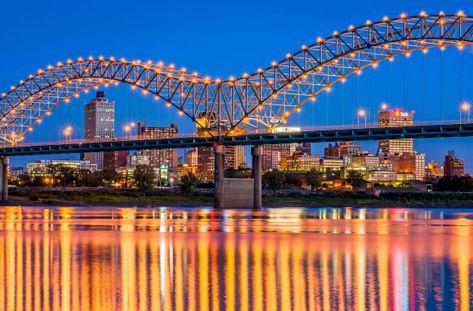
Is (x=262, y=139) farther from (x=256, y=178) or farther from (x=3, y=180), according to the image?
(x=3, y=180)

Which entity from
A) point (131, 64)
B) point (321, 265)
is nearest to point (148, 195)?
point (131, 64)

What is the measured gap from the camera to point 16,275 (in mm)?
30891

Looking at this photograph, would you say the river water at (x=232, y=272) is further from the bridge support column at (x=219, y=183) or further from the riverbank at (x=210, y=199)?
the riverbank at (x=210, y=199)

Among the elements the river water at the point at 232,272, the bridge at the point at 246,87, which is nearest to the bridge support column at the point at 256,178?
the bridge at the point at 246,87

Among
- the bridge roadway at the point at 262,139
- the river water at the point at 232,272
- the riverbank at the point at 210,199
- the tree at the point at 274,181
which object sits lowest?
the riverbank at the point at 210,199

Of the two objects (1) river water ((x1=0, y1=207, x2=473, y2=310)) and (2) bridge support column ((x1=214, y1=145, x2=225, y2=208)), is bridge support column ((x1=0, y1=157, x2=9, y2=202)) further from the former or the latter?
(1) river water ((x1=0, y1=207, x2=473, y2=310))

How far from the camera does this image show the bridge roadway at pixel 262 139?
350 feet

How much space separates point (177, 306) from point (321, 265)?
1124cm

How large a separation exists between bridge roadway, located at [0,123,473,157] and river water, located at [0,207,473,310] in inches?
2209

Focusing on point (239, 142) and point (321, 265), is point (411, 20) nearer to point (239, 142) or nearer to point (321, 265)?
point (239, 142)

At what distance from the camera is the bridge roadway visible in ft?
350

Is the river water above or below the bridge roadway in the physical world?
below

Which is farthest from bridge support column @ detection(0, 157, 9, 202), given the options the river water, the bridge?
the river water

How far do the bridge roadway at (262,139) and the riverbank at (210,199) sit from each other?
8245 millimetres
